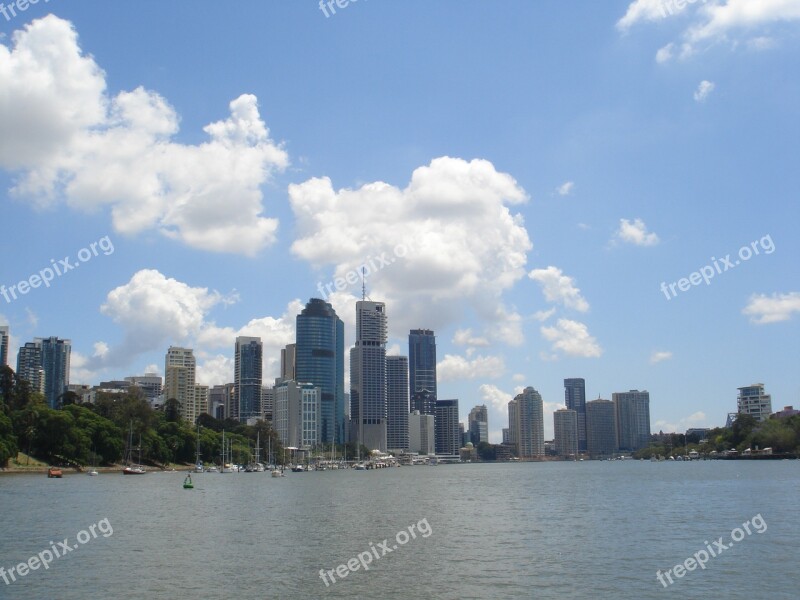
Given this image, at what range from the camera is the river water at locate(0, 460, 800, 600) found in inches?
1630

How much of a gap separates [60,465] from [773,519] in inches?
5569

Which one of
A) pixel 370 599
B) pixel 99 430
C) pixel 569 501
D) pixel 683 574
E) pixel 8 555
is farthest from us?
pixel 99 430

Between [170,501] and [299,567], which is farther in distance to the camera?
[170,501]

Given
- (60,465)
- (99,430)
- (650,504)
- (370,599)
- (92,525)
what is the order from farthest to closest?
(99,430) < (60,465) < (650,504) < (92,525) < (370,599)

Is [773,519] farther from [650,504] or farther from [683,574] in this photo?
[683,574]

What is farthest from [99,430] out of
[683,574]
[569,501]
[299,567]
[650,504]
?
[683,574]

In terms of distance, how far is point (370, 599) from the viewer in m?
39.0
